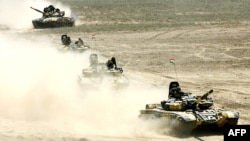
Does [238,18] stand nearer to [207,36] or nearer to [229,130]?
[207,36]

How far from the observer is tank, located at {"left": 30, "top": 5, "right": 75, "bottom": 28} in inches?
2040

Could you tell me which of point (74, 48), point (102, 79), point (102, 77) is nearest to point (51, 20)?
point (74, 48)

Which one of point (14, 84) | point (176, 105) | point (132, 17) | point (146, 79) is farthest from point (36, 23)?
point (176, 105)

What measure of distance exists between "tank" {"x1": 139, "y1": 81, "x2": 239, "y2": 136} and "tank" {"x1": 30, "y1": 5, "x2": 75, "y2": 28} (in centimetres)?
3430

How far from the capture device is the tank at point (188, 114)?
56.7ft

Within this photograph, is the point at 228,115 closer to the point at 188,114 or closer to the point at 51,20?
the point at 188,114

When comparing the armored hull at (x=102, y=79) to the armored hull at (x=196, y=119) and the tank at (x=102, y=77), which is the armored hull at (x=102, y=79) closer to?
the tank at (x=102, y=77)

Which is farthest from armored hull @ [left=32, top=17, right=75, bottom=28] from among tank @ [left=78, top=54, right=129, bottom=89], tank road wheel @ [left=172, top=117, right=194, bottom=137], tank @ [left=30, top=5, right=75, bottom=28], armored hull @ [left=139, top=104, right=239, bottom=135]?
tank road wheel @ [left=172, top=117, right=194, bottom=137]

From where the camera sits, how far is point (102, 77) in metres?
23.5

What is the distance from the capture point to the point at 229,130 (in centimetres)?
1103

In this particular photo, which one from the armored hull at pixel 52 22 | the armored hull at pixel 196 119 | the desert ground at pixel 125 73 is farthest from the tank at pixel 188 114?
the armored hull at pixel 52 22

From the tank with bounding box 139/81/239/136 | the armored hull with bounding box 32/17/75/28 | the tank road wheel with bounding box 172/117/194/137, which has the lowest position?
the tank road wheel with bounding box 172/117/194/137

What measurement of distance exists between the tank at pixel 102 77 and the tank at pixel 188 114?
416 centimetres

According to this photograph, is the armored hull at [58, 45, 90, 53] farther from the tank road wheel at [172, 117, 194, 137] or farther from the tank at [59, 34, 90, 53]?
the tank road wheel at [172, 117, 194, 137]
